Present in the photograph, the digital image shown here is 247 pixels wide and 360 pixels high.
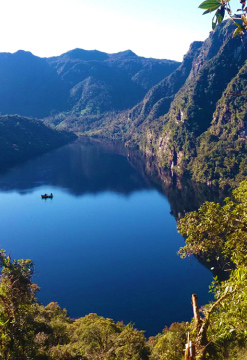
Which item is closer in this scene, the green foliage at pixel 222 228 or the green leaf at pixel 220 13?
the green leaf at pixel 220 13

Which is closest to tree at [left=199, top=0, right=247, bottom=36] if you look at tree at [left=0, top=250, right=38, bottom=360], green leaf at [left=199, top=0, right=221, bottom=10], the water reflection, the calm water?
green leaf at [left=199, top=0, right=221, bottom=10]

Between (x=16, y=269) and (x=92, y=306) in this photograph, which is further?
(x=92, y=306)

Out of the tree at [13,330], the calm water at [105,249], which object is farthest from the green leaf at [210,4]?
the calm water at [105,249]

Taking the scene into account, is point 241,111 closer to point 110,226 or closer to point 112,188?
point 112,188

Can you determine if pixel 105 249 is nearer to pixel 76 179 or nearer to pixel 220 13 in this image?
pixel 220 13

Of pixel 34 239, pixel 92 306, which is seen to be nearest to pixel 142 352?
pixel 92 306

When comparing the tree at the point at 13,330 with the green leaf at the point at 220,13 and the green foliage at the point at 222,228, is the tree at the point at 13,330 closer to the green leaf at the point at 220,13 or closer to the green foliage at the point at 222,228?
the green foliage at the point at 222,228

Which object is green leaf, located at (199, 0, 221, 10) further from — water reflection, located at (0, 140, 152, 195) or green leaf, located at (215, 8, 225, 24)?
water reflection, located at (0, 140, 152, 195)

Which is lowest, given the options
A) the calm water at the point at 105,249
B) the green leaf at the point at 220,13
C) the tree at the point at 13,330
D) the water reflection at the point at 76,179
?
the tree at the point at 13,330

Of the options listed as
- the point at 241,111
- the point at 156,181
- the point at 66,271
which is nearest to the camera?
the point at 66,271
